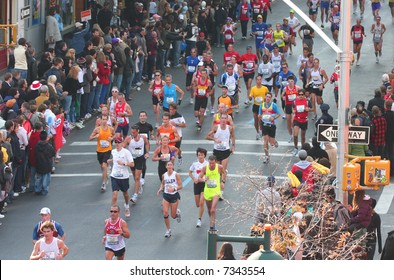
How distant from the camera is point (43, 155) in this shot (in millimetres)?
25938

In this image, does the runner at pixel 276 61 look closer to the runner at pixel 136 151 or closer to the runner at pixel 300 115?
the runner at pixel 300 115

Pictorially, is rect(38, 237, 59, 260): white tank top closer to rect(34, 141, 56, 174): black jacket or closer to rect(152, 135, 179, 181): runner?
rect(152, 135, 179, 181): runner

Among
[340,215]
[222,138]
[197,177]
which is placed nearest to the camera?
[340,215]

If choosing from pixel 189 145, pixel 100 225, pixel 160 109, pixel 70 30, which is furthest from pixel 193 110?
pixel 100 225

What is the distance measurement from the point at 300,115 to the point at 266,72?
4.27 meters

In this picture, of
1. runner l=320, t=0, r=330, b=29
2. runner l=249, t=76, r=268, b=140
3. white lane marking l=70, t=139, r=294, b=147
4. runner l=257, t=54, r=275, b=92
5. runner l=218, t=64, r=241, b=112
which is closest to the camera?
white lane marking l=70, t=139, r=294, b=147

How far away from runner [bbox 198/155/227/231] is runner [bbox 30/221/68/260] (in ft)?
15.5

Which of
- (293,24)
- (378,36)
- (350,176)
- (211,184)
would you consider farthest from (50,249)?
(293,24)

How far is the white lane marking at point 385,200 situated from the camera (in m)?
25.4

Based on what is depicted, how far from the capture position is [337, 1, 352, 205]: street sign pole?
1909 cm

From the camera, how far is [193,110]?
112 feet

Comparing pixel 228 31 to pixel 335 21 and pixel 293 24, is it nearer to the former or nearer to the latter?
pixel 293 24

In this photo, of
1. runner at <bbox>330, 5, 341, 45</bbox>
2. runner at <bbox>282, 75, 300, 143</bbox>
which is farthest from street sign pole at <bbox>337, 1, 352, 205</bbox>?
runner at <bbox>330, 5, 341, 45</bbox>

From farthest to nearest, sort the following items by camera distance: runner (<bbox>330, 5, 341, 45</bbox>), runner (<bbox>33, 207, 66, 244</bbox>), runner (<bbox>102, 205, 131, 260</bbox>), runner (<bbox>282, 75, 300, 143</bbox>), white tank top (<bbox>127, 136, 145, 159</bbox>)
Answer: runner (<bbox>330, 5, 341, 45</bbox>) → runner (<bbox>282, 75, 300, 143</bbox>) → white tank top (<bbox>127, 136, 145, 159</bbox>) → runner (<bbox>102, 205, 131, 260</bbox>) → runner (<bbox>33, 207, 66, 244</bbox>)
